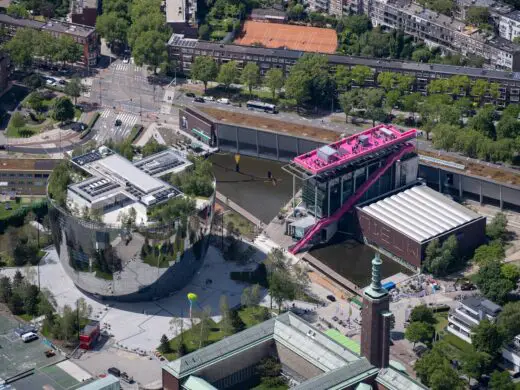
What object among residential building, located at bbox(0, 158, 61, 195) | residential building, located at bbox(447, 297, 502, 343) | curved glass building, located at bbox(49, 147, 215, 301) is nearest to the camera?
residential building, located at bbox(447, 297, 502, 343)

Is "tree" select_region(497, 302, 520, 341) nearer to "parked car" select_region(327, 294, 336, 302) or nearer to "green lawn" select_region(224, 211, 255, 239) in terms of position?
"parked car" select_region(327, 294, 336, 302)

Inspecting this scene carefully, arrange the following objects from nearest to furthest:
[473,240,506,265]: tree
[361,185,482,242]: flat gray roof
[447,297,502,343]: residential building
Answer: [447,297,502,343]: residential building → [473,240,506,265]: tree → [361,185,482,242]: flat gray roof

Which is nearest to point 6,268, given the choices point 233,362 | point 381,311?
point 233,362

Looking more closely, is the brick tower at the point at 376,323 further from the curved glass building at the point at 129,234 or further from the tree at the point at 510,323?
the curved glass building at the point at 129,234

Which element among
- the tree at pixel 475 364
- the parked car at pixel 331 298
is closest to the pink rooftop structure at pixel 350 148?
the parked car at pixel 331 298

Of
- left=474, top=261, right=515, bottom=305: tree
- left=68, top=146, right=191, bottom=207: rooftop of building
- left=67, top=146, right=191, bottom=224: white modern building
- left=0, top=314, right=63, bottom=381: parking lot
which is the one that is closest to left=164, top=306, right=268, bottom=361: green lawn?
left=0, top=314, right=63, bottom=381: parking lot

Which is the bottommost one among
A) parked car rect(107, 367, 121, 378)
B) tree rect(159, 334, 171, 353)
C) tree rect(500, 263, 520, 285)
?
parked car rect(107, 367, 121, 378)

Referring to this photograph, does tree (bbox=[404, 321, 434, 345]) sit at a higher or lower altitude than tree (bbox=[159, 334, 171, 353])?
higher
